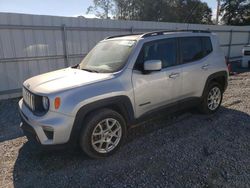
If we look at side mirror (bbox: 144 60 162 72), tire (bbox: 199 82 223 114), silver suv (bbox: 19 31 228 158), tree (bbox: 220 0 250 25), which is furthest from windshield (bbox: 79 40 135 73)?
tree (bbox: 220 0 250 25)

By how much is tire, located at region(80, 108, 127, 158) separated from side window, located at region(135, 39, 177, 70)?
937 millimetres

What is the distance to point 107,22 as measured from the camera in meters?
9.02

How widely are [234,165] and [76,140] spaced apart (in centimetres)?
227

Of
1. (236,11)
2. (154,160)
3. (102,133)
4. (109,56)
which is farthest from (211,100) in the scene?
(236,11)

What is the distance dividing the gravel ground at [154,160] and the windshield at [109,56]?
1.38 meters

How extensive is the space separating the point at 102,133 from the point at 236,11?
138 ft

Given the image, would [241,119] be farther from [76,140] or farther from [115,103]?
[76,140]

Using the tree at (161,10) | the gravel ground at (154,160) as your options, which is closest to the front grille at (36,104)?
the gravel ground at (154,160)

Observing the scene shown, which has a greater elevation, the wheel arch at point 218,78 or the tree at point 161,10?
the tree at point 161,10

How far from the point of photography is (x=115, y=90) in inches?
127

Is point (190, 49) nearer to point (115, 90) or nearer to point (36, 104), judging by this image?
point (115, 90)

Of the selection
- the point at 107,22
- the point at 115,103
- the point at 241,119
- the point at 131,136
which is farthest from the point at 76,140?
the point at 107,22

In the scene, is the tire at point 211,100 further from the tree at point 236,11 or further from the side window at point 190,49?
the tree at point 236,11

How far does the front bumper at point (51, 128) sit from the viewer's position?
2863 millimetres
